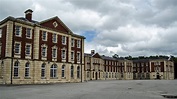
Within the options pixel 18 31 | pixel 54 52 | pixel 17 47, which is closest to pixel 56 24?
pixel 54 52

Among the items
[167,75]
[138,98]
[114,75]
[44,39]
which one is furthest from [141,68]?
[138,98]

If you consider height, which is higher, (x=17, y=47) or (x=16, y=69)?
(x=17, y=47)

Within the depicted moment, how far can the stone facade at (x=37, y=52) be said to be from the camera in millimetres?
38094

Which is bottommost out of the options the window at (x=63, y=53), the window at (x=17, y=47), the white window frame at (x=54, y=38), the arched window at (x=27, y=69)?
the arched window at (x=27, y=69)

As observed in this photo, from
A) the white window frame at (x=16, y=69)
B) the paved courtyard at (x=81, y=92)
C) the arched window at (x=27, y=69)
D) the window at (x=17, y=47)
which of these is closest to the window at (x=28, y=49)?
the window at (x=17, y=47)

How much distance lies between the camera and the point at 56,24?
1869 inches

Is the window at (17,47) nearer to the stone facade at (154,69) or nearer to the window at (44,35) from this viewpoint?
the window at (44,35)

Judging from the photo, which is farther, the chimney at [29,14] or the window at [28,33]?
the chimney at [29,14]

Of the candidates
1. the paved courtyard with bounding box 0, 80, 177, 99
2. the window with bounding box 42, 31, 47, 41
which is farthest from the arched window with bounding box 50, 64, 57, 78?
the paved courtyard with bounding box 0, 80, 177, 99

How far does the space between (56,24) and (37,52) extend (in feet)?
27.6

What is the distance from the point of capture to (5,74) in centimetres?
3700

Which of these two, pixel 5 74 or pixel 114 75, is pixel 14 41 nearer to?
pixel 5 74

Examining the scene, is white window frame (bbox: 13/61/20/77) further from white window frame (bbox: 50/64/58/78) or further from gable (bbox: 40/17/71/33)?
gable (bbox: 40/17/71/33)

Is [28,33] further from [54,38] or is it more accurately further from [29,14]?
[54,38]
